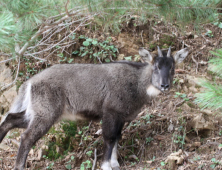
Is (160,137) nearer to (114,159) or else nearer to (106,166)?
(114,159)

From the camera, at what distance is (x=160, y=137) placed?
5.90 meters

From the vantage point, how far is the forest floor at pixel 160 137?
530 centimetres

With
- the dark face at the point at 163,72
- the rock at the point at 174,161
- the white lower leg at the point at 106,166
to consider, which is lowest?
the white lower leg at the point at 106,166

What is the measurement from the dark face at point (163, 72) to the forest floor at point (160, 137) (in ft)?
3.28

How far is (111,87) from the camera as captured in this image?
562 cm

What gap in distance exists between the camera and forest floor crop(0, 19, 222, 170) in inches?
209

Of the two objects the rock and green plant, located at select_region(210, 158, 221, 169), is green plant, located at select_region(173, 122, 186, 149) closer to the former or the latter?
the rock

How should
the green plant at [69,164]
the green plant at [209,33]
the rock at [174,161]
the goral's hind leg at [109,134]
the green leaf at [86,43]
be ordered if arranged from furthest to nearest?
the green plant at [209,33], the green leaf at [86,43], the green plant at [69,164], the goral's hind leg at [109,134], the rock at [174,161]

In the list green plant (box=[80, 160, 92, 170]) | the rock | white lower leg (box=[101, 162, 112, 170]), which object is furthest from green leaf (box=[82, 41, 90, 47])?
the rock

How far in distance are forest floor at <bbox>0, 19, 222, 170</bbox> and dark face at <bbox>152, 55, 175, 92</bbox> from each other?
3.28 feet

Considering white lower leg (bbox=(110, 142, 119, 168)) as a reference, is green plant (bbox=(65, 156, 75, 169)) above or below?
below

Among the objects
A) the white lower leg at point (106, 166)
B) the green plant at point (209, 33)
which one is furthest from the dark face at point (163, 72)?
the green plant at point (209, 33)

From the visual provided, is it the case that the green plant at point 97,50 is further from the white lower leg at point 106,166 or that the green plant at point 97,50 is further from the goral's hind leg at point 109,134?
the white lower leg at point 106,166

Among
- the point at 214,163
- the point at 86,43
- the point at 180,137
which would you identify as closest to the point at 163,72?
the point at 180,137
